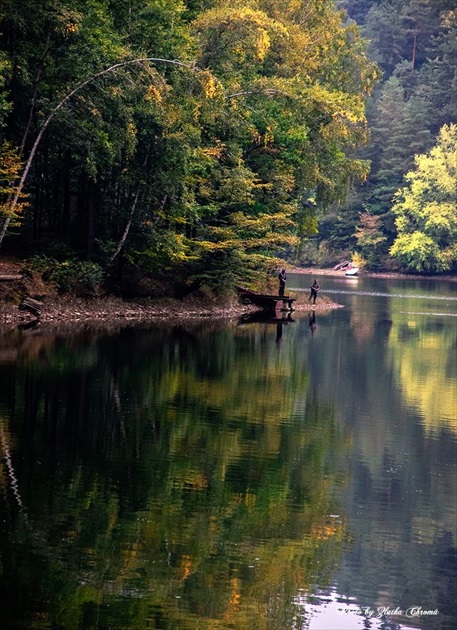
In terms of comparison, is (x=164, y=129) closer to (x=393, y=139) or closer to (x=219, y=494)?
(x=219, y=494)

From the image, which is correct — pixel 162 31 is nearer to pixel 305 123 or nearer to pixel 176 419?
pixel 305 123

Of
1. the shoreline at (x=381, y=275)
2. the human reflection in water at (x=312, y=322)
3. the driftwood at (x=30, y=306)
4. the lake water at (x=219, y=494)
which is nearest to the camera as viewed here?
the lake water at (x=219, y=494)

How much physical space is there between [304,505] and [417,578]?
8.69 feet

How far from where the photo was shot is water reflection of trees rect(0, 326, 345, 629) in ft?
30.9

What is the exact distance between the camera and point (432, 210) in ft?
319

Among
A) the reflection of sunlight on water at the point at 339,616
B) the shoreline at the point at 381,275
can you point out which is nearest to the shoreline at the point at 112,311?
the reflection of sunlight on water at the point at 339,616

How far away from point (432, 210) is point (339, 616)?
89952 mm

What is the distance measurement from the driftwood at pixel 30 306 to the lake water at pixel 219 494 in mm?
6821

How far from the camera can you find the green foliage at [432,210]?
96938 mm

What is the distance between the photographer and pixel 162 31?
37656 mm

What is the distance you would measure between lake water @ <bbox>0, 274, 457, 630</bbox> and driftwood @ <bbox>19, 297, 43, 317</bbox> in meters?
6.82

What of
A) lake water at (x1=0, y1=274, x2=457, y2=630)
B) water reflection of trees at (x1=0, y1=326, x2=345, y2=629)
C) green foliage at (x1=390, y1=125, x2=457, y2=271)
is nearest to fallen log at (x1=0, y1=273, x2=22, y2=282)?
lake water at (x1=0, y1=274, x2=457, y2=630)

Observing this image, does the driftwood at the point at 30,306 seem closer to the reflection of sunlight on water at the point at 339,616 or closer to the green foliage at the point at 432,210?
the reflection of sunlight on water at the point at 339,616

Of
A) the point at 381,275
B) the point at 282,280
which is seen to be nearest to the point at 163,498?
the point at 282,280
